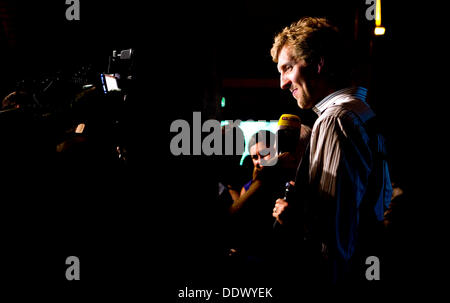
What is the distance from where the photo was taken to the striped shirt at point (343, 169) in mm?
1202

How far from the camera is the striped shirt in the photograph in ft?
3.94

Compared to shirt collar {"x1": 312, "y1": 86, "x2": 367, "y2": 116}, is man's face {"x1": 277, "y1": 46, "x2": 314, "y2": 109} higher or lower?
higher

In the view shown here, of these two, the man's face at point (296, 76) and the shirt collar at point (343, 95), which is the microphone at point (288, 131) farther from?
the shirt collar at point (343, 95)

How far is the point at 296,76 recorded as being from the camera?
1.57m

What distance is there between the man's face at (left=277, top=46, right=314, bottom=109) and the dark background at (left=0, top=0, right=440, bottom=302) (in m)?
0.37

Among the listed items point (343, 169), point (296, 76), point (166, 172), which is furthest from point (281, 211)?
point (296, 76)

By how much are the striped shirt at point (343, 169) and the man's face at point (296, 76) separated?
256 millimetres

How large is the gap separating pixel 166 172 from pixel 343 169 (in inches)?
38.9

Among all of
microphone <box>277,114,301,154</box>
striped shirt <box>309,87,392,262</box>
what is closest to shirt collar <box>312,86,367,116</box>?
striped shirt <box>309,87,392,262</box>

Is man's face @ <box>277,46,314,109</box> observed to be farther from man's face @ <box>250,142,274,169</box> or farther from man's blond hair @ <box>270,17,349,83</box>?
man's face @ <box>250,142,274,169</box>

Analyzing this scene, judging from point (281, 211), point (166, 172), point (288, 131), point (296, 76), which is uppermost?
point (296, 76)

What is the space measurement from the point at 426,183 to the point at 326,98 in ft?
12.1

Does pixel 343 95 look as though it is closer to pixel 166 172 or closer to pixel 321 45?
pixel 321 45
